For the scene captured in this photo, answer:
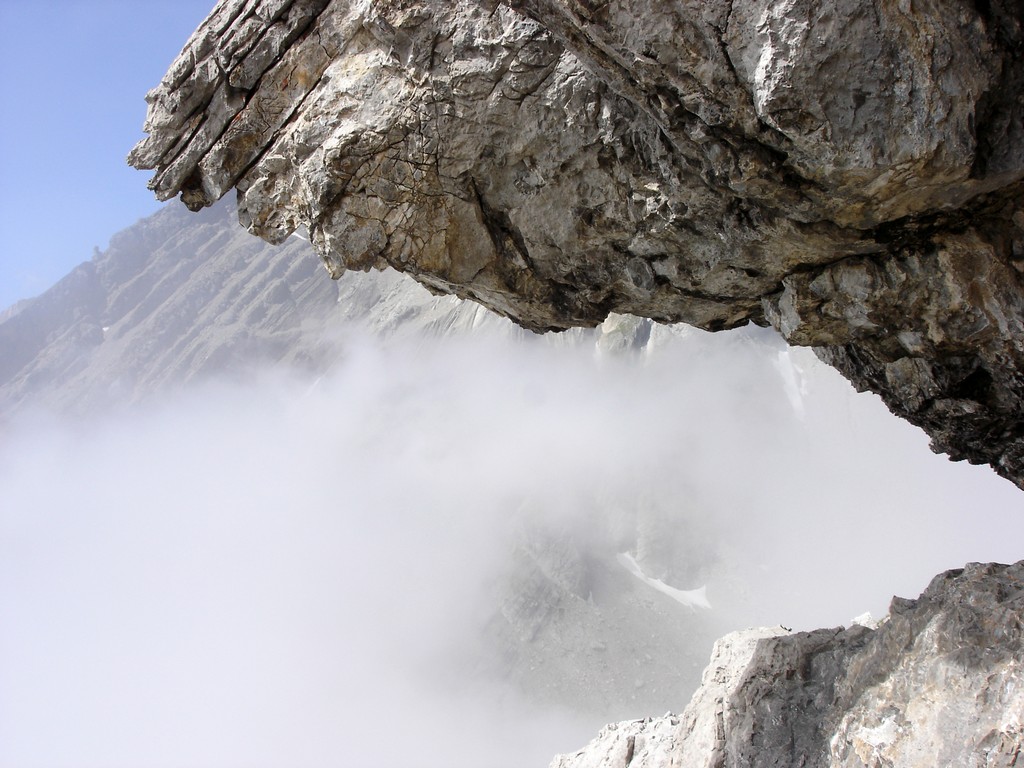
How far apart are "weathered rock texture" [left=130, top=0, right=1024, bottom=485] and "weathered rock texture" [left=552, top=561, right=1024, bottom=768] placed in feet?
14.6

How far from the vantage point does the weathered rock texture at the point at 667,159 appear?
8.49 meters

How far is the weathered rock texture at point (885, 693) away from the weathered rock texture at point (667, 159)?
4442 mm

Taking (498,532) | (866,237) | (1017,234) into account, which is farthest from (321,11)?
(498,532)

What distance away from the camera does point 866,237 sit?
11.0m

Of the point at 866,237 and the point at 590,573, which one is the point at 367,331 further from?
the point at 866,237

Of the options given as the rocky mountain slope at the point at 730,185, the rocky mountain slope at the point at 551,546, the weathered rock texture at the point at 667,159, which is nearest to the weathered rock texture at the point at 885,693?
the rocky mountain slope at the point at 730,185

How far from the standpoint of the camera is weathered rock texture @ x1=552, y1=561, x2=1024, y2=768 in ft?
33.7

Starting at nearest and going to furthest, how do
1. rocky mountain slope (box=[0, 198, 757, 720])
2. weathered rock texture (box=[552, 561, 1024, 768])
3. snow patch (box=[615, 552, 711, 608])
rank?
weathered rock texture (box=[552, 561, 1024, 768])
rocky mountain slope (box=[0, 198, 757, 720])
snow patch (box=[615, 552, 711, 608])

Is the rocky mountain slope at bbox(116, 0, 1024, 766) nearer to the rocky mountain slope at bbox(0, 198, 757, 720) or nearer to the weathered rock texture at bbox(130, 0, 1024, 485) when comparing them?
the weathered rock texture at bbox(130, 0, 1024, 485)

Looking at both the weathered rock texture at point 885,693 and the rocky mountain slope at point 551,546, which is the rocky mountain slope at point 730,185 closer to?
the weathered rock texture at point 885,693

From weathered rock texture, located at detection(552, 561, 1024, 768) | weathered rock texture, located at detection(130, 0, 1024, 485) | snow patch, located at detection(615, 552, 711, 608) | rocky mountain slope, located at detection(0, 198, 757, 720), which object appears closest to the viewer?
weathered rock texture, located at detection(130, 0, 1024, 485)

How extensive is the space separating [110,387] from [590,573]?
16255 cm

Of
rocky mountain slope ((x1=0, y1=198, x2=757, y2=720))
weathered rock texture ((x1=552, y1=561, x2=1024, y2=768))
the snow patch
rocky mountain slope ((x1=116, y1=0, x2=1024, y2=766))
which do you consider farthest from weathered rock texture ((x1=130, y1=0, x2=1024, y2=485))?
the snow patch

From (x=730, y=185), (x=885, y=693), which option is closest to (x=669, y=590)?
(x=885, y=693)
